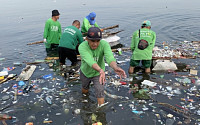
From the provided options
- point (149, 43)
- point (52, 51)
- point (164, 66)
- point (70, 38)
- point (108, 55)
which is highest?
point (70, 38)

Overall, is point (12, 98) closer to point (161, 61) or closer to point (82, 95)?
point (82, 95)

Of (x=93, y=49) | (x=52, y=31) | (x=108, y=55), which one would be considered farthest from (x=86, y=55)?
(x=52, y=31)

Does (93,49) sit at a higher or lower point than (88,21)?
lower

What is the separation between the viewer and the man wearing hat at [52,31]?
10.1 meters

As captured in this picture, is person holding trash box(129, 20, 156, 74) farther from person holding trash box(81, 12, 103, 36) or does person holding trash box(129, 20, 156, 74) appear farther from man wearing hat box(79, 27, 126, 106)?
person holding trash box(81, 12, 103, 36)

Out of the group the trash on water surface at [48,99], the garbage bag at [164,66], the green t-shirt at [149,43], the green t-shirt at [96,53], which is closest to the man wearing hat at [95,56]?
the green t-shirt at [96,53]

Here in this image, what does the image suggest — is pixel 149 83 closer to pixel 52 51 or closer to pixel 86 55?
pixel 86 55

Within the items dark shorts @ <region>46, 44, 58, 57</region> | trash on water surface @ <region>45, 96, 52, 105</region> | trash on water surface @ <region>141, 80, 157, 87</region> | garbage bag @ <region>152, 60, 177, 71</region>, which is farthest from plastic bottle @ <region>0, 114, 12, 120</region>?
garbage bag @ <region>152, 60, 177, 71</region>

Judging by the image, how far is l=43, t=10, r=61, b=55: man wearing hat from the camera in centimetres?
1010

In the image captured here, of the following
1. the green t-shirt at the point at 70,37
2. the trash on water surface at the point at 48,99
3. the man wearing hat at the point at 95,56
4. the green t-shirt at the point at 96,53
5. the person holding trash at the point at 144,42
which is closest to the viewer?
the man wearing hat at the point at 95,56

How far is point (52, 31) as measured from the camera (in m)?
10.3

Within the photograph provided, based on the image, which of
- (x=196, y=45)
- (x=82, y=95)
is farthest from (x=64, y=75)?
(x=196, y=45)

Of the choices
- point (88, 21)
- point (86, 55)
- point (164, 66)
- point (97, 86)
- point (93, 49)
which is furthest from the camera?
point (88, 21)

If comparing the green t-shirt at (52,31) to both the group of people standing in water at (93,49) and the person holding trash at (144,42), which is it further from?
the person holding trash at (144,42)
